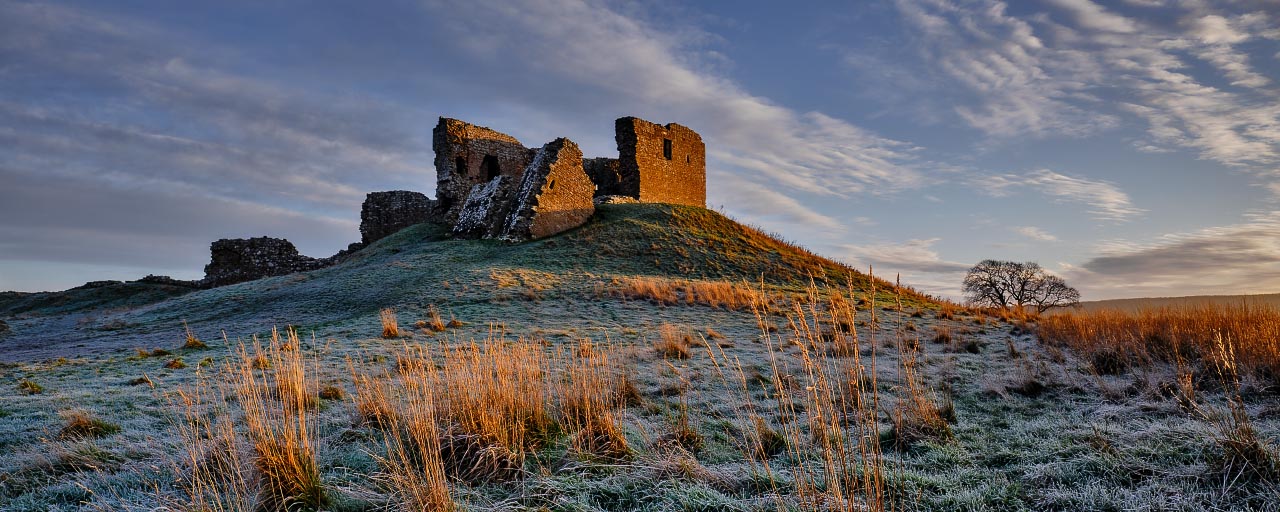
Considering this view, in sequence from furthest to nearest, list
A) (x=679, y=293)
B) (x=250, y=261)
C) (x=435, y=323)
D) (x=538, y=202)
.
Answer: (x=250, y=261) < (x=538, y=202) < (x=679, y=293) < (x=435, y=323)

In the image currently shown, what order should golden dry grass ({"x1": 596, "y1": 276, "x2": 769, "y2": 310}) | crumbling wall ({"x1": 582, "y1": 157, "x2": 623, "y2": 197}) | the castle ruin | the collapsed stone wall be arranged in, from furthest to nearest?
crumbling wall ({"x1": 582, "y1": 157, "x2": 623, "y2": 197})
the castle ruin
the collapsed stone wall
golden dry grass ({"x1": 596, "y1": 276, "x2": 769, "y2": 310})

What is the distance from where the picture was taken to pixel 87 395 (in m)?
6.37

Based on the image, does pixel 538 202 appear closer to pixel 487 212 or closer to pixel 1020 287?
pixel 487 212

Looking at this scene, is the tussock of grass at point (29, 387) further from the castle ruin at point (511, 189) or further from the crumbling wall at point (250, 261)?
the crumbling wall at point (250, 261)

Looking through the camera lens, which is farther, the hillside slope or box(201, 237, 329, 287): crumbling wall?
box(201, 237, 329, 287): crumbling wall

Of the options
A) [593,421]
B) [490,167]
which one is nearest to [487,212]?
[490,167]

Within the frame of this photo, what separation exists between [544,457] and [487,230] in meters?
19.2

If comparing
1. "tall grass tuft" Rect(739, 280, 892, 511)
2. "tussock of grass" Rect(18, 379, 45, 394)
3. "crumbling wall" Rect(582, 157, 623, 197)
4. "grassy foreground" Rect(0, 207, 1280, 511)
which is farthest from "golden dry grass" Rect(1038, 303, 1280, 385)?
"crumbling wall" Rect(582, 157, 623, 197)

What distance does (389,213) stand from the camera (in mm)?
28734

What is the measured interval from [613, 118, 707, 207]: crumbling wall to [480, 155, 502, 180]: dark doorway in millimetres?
5971

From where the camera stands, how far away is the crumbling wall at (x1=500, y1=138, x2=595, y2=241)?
21375 mm

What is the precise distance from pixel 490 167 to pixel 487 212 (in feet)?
23.1

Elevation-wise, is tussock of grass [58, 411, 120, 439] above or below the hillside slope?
below

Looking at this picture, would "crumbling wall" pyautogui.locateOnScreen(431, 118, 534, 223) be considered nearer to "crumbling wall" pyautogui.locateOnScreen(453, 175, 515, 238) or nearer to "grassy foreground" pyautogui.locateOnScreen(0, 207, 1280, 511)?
"crumbling wall" pyautogui.locateOnScreen(453, 175, 515, 238)
